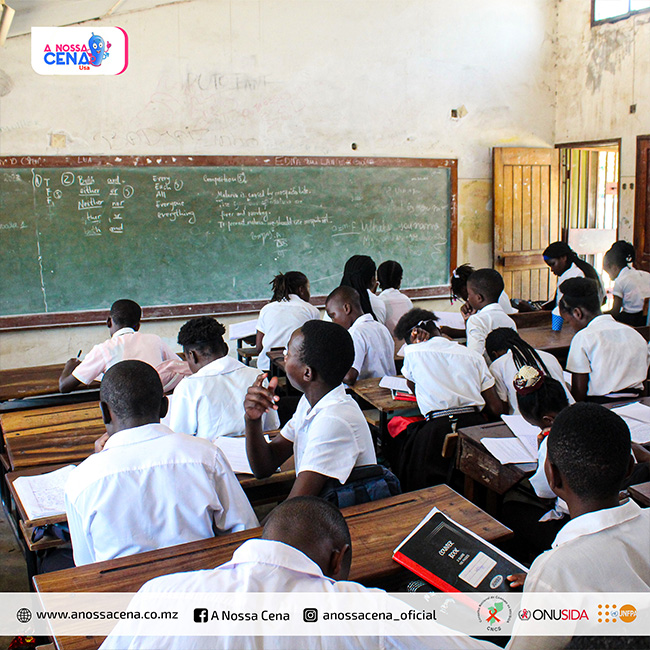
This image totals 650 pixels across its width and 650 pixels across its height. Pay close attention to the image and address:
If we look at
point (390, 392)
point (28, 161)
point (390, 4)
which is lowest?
point (390, 392)

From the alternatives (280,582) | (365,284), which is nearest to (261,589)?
(280,582)

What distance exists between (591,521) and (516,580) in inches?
8.8

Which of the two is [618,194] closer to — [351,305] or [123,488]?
[351,305]

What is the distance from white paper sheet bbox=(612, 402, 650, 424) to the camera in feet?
8.48

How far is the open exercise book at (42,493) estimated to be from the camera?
1930mm

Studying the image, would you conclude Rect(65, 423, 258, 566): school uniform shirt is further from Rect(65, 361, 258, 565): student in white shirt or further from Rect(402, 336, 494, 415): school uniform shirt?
Rect(402, 336, 494, 415): school uniform shirt

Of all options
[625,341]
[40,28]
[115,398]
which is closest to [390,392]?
[625,341]

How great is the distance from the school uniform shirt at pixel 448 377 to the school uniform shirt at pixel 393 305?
1747 millimetres

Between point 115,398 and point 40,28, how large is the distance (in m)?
4.44

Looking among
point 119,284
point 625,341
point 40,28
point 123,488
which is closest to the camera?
point 123,488

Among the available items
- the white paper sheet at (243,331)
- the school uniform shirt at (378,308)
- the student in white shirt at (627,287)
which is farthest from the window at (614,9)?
the white paper sheet at (243,331)

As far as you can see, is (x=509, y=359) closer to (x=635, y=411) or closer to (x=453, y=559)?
(x=635, y=411)

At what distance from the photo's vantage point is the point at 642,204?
20.6 feet

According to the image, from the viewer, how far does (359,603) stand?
1.01m
